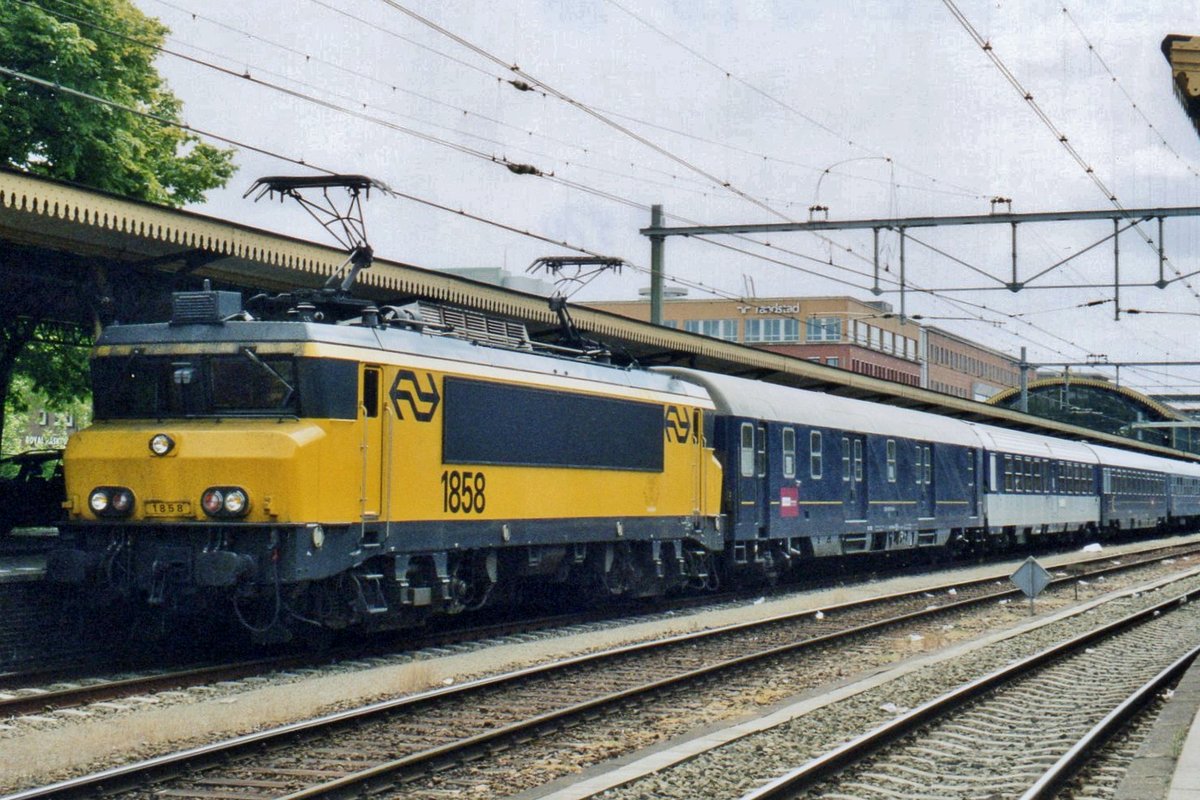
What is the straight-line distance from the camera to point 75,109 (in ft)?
105

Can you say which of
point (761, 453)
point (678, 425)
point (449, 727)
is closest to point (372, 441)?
point (449, 727)

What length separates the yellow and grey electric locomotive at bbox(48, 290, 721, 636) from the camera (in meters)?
13.8

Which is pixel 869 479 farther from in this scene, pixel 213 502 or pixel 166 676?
pixel 166 676

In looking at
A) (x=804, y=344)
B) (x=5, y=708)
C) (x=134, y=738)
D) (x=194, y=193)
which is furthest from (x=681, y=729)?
(x=804, y=344)

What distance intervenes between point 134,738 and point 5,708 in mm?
1595

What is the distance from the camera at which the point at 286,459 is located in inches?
540

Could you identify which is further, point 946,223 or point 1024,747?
point 946,223

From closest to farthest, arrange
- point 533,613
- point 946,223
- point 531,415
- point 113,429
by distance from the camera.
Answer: point 113,429 → point 531,415 → point 533,613 → point 946,223

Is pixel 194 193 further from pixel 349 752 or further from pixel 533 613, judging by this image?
pixel 349 752

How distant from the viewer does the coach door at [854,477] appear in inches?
1077

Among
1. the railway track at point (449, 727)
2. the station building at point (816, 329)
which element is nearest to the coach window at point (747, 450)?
the railway track at point (449, 727)

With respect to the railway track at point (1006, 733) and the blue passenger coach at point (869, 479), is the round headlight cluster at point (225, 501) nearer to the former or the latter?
the railway track at point (1006, 733)

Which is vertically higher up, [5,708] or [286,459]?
[286,459]

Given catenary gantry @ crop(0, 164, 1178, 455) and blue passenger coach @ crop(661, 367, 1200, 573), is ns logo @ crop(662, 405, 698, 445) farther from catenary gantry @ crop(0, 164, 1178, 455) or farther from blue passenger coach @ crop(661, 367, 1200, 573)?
catenary gantry @ crop(0, 164, 1178, 455)
